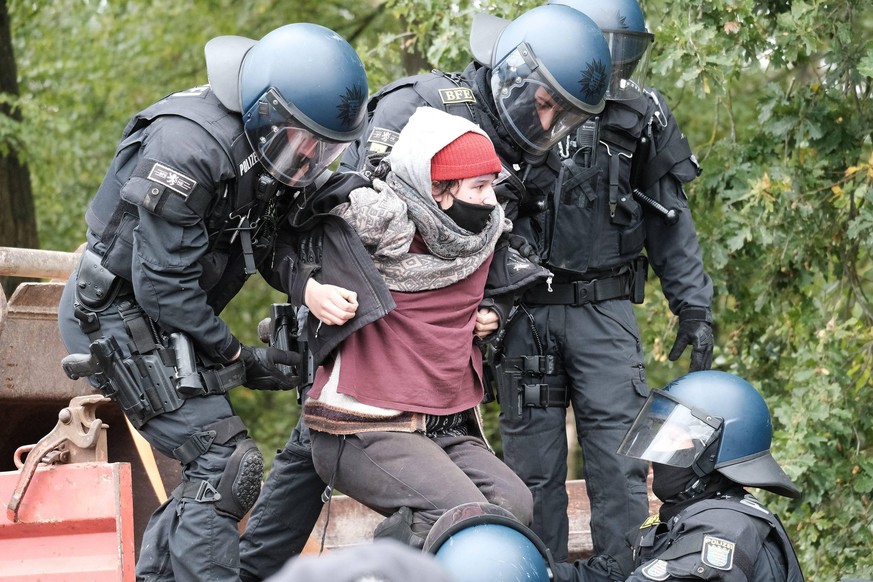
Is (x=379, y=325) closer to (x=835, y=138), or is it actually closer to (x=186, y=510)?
(x=186, y=510)

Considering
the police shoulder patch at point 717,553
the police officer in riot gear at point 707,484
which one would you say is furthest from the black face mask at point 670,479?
the police shoulder patch at point 717,553

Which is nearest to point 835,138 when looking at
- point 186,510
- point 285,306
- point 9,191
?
point 285,306

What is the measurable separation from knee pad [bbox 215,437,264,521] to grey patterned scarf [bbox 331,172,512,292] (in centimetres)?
71

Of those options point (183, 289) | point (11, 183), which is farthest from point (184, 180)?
point (11, 183)

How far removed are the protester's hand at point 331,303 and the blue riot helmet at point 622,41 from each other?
1.59 metres

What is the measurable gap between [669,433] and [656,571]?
1.81 ft

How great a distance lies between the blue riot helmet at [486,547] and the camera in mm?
3146

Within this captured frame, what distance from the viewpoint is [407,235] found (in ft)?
12.2

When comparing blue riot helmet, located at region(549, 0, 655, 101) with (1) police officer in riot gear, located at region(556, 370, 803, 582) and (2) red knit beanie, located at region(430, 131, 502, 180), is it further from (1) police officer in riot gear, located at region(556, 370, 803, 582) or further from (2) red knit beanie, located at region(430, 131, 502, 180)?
(1) police officer in riot gear, located at region(556, 370, 803, 582)

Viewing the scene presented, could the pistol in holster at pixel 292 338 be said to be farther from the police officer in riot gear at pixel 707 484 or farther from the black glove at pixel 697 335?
the black glove at pixel 697 335

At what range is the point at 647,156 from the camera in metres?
4.87

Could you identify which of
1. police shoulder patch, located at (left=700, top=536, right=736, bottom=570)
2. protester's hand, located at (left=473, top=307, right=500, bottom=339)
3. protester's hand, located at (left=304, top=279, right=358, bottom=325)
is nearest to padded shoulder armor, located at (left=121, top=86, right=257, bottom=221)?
protester's hand, located at (left=304, top=279, right=358, bottom=325)

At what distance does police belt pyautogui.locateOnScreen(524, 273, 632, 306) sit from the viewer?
188 inches

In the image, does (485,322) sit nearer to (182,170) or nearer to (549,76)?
(549,76)
